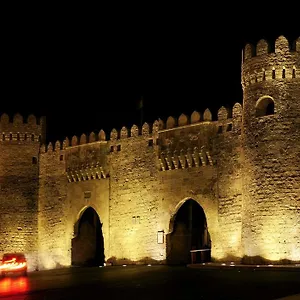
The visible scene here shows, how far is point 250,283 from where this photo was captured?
16141 mm

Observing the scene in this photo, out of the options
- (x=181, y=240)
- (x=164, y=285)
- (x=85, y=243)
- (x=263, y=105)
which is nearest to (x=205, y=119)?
(x=263, y=105)

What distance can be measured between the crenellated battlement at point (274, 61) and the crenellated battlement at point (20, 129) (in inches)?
444

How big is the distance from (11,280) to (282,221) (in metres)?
8.08

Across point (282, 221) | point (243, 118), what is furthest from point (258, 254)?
point (243, 118)

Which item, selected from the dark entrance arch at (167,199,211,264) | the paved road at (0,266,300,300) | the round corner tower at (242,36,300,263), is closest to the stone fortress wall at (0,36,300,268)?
the round corner tower at (242,36,300,263)

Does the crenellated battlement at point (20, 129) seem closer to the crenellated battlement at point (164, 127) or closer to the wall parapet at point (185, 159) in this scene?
the crenellated battlement at point (164, 127)

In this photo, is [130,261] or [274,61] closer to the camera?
[274,61]

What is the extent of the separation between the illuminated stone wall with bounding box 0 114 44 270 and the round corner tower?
10.9 metres

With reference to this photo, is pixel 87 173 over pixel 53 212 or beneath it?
over

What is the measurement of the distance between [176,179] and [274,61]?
18.4ft

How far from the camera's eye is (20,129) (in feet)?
99.9

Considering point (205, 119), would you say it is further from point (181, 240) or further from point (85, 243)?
point (85, 243)

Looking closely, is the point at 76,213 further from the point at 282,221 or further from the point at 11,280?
the point at 282,221

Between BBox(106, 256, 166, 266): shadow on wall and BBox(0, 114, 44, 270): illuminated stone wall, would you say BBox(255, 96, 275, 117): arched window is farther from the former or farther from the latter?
BBox(0, 114, 44, 270): illuminated stone wall
